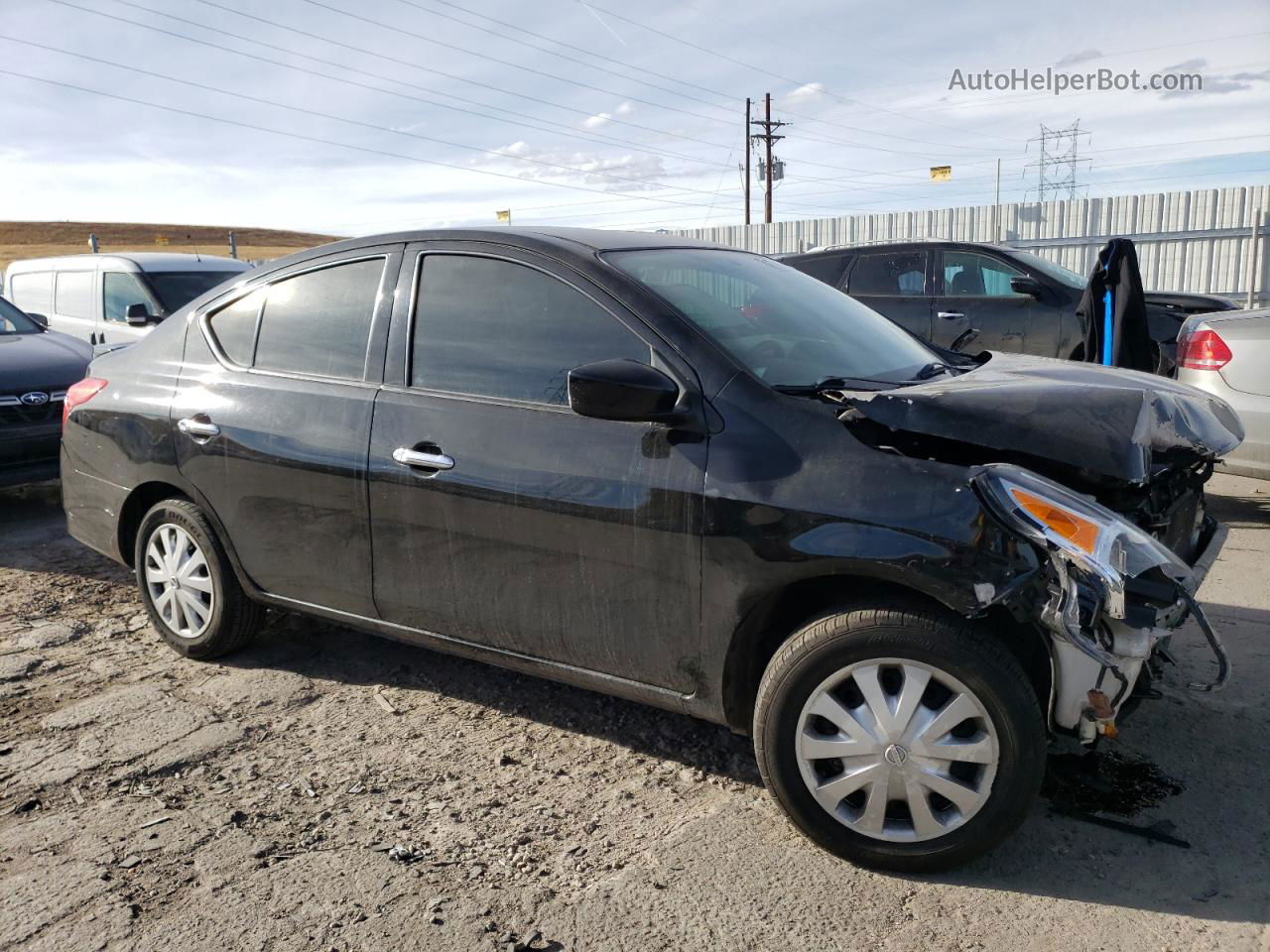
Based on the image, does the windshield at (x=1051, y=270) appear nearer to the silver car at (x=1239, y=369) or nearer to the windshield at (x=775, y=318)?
the silver car at (x=1239, y=369)

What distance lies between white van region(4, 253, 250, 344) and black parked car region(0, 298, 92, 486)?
6.61 ft

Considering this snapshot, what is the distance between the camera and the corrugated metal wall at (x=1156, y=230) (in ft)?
66.9

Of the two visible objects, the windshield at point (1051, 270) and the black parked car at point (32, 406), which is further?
the windshield at point (1051, 270)

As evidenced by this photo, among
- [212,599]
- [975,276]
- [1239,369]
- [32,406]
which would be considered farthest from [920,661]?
[975,276]

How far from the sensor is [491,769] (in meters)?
3.20

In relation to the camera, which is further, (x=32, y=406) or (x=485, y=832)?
(x=32, y=406)

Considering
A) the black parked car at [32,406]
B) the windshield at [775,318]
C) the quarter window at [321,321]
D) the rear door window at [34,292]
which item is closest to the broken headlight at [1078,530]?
the windshield at [775,318]

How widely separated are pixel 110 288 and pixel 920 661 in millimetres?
9600

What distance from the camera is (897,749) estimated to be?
2.56 m

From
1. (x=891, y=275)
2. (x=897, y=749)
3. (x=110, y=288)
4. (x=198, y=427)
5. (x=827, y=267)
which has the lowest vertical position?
(x=897, y=749)

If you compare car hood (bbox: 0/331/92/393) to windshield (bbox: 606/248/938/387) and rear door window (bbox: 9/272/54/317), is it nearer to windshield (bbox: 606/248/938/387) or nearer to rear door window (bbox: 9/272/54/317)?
rear door window (bbox: 9/272/54/317)

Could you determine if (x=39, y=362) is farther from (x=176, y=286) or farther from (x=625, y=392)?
(x=625, y=392)

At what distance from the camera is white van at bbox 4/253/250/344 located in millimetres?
9578

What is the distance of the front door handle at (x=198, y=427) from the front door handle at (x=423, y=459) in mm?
945
